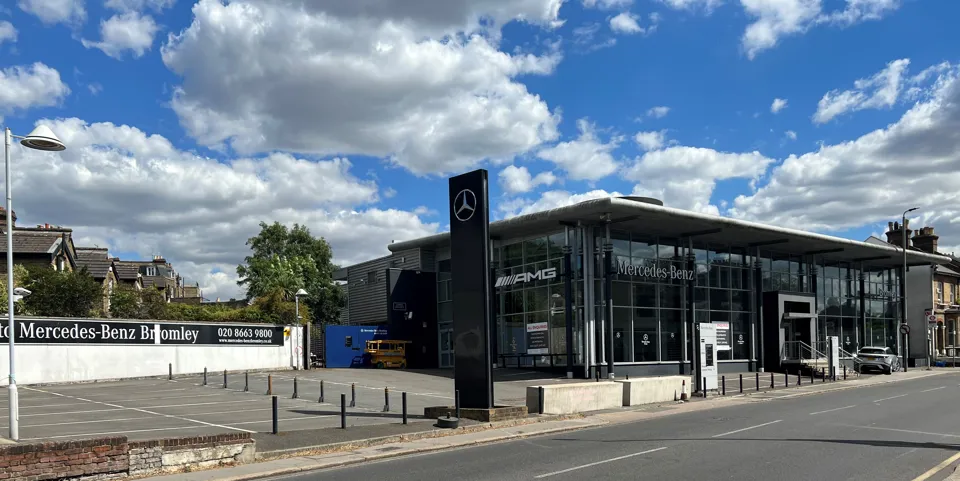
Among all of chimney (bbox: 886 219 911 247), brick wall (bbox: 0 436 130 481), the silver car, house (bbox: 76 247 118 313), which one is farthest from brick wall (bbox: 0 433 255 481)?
chimney (bbox: 886 219 911 247)

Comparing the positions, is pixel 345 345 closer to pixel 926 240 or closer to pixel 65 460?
pixel 65 460

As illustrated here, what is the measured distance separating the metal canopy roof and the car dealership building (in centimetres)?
9

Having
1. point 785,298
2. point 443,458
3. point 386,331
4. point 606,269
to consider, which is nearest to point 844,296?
point 785,298

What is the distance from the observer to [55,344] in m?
33.4

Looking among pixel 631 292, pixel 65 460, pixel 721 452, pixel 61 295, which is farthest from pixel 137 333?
pixel 721 452

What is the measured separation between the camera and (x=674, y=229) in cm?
4062

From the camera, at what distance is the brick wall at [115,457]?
10.8 m

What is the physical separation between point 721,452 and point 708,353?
16.6 meters

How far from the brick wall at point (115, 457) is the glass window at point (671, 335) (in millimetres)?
30043

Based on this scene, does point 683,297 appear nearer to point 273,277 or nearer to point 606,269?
point 606,269

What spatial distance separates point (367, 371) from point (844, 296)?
111 ft

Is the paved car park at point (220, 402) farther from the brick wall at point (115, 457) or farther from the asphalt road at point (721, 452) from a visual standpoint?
the asphalt road at point (721, 452)

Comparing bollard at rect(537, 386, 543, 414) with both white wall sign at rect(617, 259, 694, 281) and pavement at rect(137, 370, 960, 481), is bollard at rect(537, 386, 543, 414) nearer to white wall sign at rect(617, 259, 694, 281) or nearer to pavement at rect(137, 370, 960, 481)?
pavement at rect(137, 370, 960, 481)

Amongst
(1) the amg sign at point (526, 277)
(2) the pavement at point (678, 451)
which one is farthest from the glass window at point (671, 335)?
(2) the pavement at point (678, 451)
